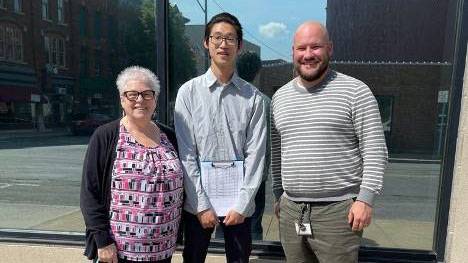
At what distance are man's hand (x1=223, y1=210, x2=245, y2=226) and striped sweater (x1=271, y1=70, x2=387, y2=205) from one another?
1.03 ft

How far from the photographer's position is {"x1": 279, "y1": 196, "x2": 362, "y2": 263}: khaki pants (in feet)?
7.06

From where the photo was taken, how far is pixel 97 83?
3496 millimetres

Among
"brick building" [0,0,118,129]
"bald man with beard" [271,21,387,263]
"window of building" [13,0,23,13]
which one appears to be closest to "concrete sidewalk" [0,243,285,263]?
"brick building" [0,0,118,129]

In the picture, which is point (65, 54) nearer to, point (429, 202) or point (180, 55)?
point (180, 55)

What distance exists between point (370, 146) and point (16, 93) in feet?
9.98

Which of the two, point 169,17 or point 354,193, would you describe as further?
point 169,17

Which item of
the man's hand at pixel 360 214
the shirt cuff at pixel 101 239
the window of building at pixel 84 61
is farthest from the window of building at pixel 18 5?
the man's hand at pixel 360 214

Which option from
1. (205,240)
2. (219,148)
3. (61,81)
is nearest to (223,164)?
(219,148)

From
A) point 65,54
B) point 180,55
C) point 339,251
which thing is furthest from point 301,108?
point 65,54

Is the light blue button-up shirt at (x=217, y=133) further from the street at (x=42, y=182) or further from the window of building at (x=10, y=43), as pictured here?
the window of building at (x=10, y=43)

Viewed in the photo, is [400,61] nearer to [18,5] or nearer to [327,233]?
[327,233]

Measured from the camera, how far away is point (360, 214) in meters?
2.05

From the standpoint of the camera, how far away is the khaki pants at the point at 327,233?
84.7 inches

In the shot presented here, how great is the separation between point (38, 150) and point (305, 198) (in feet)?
8.62
